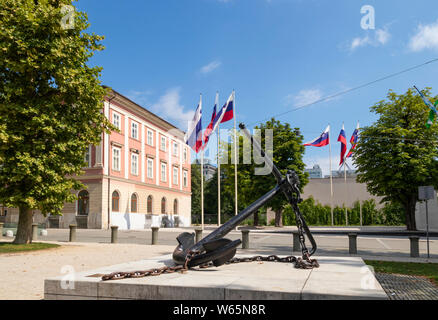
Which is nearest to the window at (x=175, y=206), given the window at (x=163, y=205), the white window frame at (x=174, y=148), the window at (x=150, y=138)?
the window at (x=163, y=205)

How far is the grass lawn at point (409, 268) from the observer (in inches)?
364

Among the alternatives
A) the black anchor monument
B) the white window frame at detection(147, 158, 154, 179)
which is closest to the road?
the black anchor monument

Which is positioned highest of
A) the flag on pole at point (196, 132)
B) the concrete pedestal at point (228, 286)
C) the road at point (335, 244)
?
the flag on pole at point (196, 132)

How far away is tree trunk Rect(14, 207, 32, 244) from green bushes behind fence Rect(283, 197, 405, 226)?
30693 mm

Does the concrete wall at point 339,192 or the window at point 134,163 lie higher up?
the window at point 134,163

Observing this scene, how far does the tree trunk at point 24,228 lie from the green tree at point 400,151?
69.0ft

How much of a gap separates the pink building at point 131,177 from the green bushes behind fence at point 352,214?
14.1 m

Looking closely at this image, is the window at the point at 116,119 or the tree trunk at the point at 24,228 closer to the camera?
the tree trunk at the point at 24,228

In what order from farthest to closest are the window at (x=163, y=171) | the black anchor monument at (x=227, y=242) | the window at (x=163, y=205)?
the window at (x=163, y=171)
the window at (x=163, y=205)
the black anchor monument at (x=227, y=242)

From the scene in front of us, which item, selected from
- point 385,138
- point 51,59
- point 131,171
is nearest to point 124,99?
point 131,171

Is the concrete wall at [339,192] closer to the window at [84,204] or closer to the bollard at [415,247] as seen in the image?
the window at [84,204]

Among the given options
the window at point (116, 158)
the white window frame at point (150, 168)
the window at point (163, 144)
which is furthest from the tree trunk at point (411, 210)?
the window at point (163, 144)

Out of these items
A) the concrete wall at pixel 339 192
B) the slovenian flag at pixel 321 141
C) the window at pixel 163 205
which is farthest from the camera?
the concrete wall at pixel 339 192
